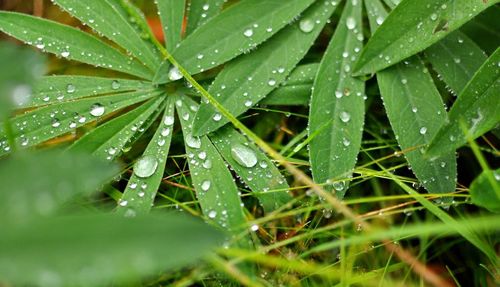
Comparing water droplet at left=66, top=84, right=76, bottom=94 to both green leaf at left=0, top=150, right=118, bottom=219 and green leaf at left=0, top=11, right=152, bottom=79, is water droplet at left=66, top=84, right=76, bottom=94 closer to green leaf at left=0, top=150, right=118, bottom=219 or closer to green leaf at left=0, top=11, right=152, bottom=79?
green leaf at left=0, top=11, right=152, bottom=79

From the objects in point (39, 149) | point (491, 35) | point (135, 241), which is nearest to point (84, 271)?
point (135, 241)

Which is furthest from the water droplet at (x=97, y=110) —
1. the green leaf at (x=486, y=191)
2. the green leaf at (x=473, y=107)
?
the green leaf at (x=486, y=191)

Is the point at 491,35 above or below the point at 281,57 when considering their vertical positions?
below

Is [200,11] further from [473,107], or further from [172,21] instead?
[473,107]

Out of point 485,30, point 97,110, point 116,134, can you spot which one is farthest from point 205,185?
point 485,30

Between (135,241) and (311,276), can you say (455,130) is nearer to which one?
(311,276)

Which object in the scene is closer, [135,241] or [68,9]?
[135,241]

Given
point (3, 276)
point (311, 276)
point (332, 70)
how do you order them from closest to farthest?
point (3, 276) → point (311, 276) → point (332, 70)
